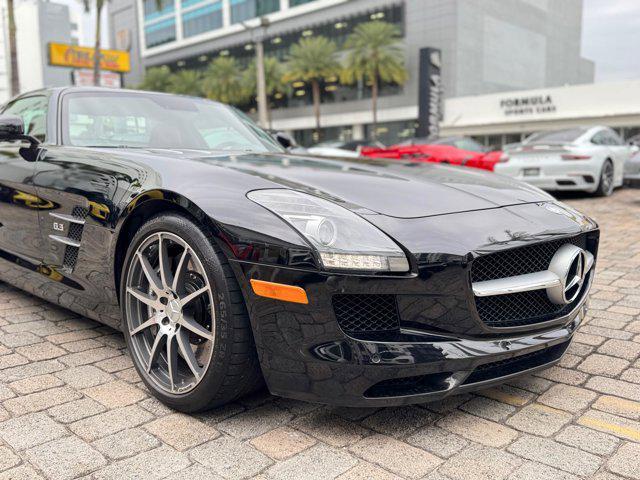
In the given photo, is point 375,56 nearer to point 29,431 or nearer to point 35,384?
point 35,384

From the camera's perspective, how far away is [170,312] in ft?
7.36

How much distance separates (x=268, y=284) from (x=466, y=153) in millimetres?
10816

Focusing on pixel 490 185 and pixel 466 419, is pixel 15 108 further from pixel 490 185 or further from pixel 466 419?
pixel 466 419

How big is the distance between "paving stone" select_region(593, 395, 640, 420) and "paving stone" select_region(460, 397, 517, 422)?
0.35 m

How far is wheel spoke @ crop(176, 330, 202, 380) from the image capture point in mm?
2133

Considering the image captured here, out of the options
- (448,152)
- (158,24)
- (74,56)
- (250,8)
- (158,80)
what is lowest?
(448,152)

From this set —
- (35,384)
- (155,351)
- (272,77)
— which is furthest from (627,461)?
(272,77)

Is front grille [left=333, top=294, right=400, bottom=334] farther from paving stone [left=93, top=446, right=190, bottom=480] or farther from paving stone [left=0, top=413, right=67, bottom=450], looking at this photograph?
paving stone [left=0, top=413, right=67, bottom=450]

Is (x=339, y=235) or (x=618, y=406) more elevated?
(x=339, y=235)

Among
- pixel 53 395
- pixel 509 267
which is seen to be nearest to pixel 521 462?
pixel 509 267

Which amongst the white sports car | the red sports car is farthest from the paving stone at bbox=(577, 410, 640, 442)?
the red sports car

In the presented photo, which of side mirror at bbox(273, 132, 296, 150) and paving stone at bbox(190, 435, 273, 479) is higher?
side mirror at bbox(273, 132, 296, 150)

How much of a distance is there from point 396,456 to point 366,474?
5.8 inches

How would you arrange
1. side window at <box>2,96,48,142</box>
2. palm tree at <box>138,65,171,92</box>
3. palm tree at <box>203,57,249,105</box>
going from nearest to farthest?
side window at <box>2,96,48,142</box>, palm tree at <box>203,57,249,105</box>, palm tree at <box>138,65,171,92</box>
